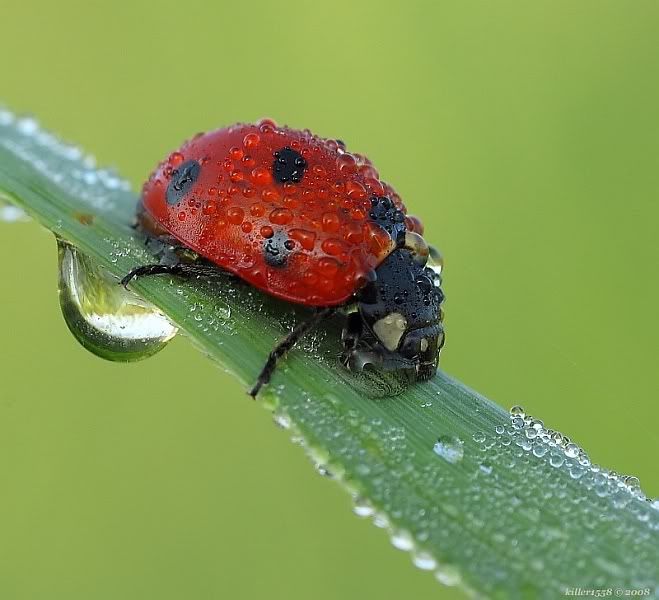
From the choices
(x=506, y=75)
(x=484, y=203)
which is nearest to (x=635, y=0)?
(x=506, y=75)

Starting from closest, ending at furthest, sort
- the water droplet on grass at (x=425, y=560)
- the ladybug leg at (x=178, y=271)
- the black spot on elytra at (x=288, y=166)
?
the water droplet on grass at (x=425, y=560)
the ladybug leg at (x=178, y=271)
the black spot on elytra at (x=288, y=166)

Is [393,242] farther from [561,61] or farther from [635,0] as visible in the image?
[635,0]

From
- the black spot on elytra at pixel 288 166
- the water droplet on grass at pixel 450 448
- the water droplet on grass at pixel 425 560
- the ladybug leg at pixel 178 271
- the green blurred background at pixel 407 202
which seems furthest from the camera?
the green blurred background at pixel 407 202

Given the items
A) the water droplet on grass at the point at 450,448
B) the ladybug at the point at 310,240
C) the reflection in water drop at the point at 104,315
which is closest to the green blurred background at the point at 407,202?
the reflection in water drop at the point at 104,315

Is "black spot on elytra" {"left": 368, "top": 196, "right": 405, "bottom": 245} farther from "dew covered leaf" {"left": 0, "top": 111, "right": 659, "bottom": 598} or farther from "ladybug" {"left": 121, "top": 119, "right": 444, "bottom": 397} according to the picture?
"dew covered leaf" {"left": 0, "top": 111, "right": 659, "bottom": 598}

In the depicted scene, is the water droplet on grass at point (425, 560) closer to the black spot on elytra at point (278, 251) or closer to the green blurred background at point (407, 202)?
the black spot on elytra at point (278, 251)

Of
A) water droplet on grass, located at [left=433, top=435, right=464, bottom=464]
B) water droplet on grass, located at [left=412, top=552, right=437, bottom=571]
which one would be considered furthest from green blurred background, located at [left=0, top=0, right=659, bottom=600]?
water droplet on grass, located at [left=412, top=552, right=437, bottom=571]

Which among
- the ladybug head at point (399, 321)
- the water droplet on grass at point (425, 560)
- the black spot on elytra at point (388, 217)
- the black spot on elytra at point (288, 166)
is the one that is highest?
the black spot on elytra at point (388, 217)
